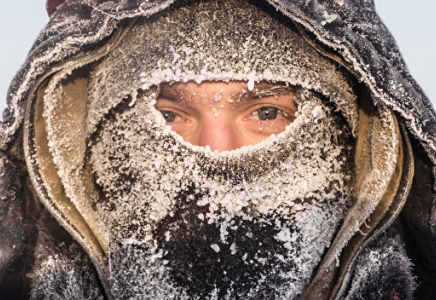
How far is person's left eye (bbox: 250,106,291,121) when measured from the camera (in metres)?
1.95

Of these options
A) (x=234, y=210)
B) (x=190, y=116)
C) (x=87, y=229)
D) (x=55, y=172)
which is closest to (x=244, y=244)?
(x=234, y=210)

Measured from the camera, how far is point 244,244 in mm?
1708

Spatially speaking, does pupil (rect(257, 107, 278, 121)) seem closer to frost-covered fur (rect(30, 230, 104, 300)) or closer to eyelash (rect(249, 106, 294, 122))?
eyelash (rect(249, 106, 294, 122))

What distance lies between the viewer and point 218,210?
1.71 m

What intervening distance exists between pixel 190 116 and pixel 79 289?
760 mm

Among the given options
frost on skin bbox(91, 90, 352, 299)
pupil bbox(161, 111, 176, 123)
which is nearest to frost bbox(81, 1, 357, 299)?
frost on skin bbox(91, 90, 352, 299)

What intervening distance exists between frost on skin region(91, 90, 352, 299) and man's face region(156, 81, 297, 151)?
75mm

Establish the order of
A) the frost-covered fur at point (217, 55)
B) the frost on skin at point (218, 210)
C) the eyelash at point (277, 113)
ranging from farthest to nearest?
the eyelash at point (277, 113) → the frost-covered fur at point (217, 55) → the frost on skin at point (218, 210)

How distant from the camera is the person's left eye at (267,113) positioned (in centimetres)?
195

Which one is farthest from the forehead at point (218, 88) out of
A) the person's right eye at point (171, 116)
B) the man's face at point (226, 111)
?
the person's right eye at point (171, 116)

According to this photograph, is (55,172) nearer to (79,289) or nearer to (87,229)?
(87,229)

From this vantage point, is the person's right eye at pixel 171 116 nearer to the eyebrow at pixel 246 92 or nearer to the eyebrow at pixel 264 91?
the eyebrow at pixel 246 92

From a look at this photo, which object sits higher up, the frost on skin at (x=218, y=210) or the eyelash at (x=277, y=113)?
the eyelash at (x=277, y=113)

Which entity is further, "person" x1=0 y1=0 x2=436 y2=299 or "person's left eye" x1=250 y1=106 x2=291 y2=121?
"person's left eye" x1=250 y1=106 x2=291 y2=121
